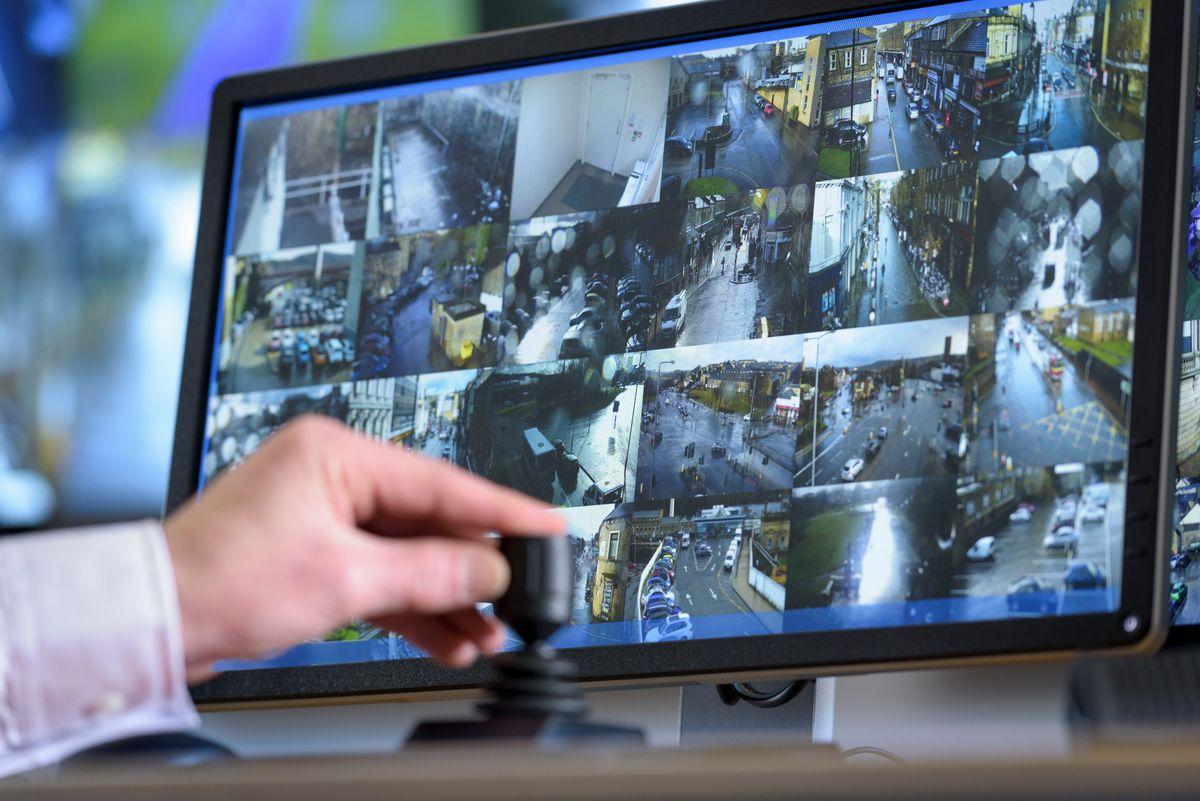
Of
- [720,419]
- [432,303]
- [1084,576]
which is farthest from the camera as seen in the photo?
[432,303]

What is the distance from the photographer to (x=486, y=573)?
1.74 ft

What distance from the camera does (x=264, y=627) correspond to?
50 centimetres

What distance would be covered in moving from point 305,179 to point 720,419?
1.28 ft

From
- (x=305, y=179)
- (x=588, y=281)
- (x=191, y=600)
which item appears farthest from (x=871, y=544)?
(x=305, y=179)

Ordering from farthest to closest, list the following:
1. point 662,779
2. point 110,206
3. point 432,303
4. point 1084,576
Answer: point 110,206, point 432,303, point 1084,576, point 662,779

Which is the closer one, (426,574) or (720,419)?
(426,574)

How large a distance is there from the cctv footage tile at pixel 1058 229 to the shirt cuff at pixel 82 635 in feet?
1.47

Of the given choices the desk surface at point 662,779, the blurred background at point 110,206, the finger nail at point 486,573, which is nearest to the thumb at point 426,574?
the finger nail at point 486,573

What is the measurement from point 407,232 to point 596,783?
629mm

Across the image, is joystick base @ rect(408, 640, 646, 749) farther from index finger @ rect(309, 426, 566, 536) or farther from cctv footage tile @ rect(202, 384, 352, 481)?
cctv footage tile @ rect(202, 384, 352, 481)

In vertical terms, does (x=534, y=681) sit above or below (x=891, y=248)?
below

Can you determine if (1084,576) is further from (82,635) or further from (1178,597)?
(82,635)

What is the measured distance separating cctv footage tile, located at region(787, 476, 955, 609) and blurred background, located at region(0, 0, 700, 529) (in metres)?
1.57

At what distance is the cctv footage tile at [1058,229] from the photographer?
0.67m
